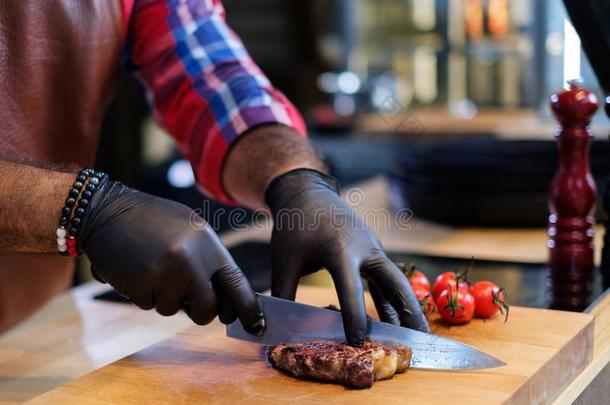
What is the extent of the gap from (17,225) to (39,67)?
1.30 ft

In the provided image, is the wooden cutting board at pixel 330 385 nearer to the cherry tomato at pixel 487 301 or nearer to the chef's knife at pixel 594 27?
the cherry tomato at pixel 487 301

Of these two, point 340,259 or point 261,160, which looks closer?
point 340,259

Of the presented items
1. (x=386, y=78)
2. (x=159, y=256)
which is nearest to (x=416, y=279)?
(x=159, y=256)

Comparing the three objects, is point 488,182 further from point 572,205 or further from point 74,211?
point 74,211

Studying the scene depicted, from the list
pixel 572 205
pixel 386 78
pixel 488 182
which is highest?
pixel 572 205

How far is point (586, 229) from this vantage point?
1603 mm

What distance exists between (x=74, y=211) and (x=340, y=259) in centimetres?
33

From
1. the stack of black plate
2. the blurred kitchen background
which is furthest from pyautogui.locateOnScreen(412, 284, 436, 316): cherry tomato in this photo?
the blurred kitchen background

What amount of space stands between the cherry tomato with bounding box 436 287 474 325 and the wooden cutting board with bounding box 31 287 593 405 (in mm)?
15

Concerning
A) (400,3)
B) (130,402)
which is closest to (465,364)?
(130,402)

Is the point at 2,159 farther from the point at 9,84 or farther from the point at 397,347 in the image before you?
the point at 397,347

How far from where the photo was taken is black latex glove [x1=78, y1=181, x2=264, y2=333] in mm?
1108

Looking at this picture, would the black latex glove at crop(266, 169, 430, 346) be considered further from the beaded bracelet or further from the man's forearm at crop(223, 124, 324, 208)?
the beaded bracelet

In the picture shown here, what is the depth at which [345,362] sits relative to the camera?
1.10m
